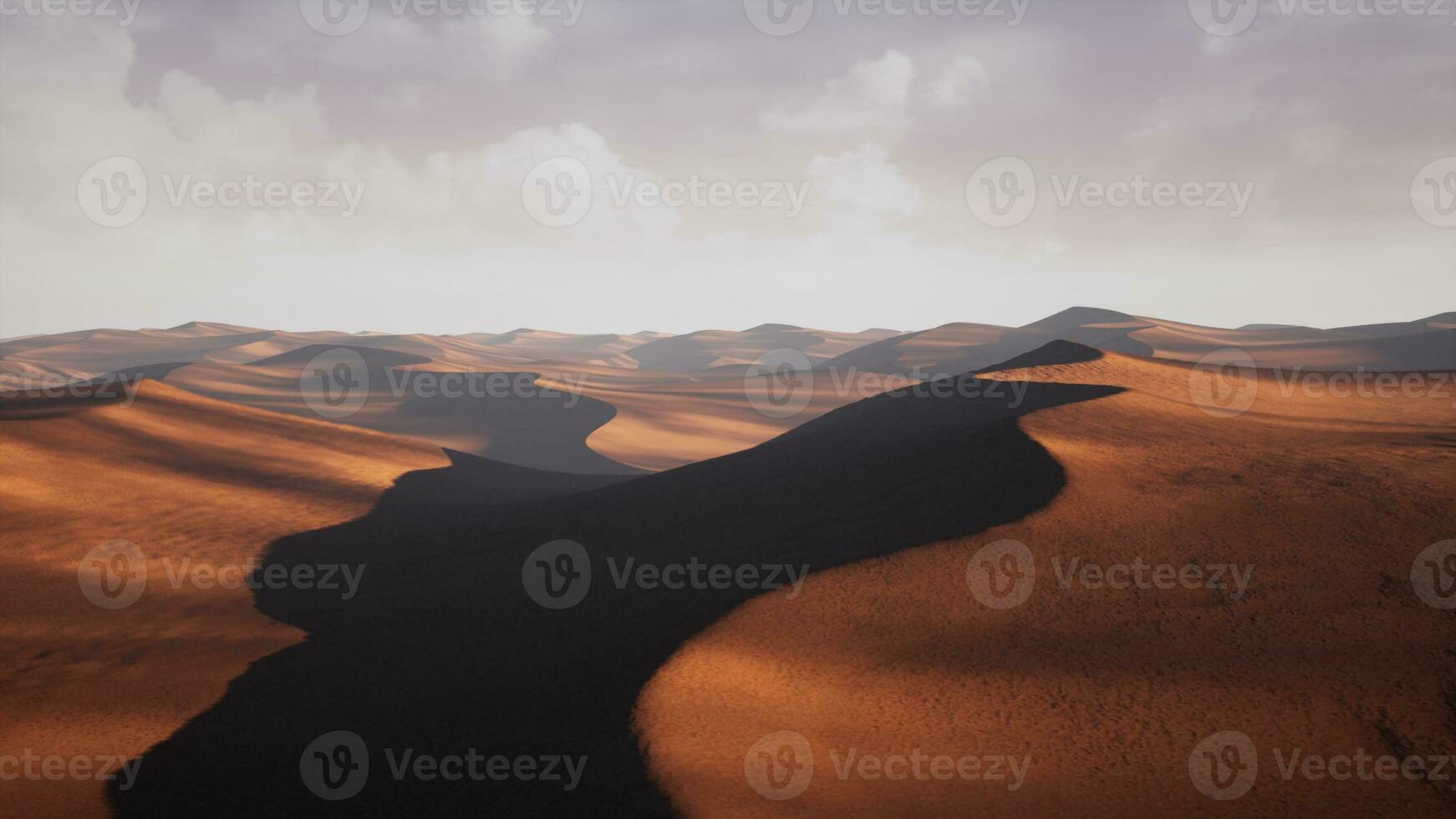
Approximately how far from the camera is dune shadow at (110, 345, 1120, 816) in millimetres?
8078

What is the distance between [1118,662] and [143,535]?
18.5m

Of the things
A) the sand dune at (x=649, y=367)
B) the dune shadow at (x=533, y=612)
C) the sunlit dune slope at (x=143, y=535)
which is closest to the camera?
the dune shadow at (x=533, y=612)

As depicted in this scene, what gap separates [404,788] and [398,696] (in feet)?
7.32

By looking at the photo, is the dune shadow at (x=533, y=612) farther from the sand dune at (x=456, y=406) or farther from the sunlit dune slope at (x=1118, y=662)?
the sand dune at (x=456, y=406)

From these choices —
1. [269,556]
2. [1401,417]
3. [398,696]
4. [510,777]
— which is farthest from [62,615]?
[1401,417]

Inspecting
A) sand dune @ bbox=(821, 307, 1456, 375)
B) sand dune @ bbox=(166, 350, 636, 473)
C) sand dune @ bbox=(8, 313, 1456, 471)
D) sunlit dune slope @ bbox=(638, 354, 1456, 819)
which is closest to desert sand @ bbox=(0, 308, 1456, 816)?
sunlit dune slope @ bbox=(638, 354, 1456, 819)

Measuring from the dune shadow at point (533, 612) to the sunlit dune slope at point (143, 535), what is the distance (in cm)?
71

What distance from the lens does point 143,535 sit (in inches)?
659

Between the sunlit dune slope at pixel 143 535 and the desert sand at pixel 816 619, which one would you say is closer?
the desert sand at pixel 816 619

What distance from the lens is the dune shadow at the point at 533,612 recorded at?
8.08 meters

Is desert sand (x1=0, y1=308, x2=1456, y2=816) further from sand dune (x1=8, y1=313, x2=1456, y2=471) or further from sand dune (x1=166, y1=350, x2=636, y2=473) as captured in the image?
sand dune (x1=8, y1=313, x2=1456, y2=471)

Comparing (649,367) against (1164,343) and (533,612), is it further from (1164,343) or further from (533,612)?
(533,612)

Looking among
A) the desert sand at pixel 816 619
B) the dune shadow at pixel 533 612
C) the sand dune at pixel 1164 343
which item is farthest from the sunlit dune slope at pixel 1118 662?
the sand dune at pixel 1164 343

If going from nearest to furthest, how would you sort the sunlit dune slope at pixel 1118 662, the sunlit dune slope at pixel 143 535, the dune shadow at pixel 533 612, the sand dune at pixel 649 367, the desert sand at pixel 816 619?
1. the sunlit dune slope at pixel 1118 662
2. the desert sand at pixel 816 619
3. the dune shadow at pixel 533 612
4. the sunlit dune slope at pixel 143 535
5. the sand dune at pixel 649 367
